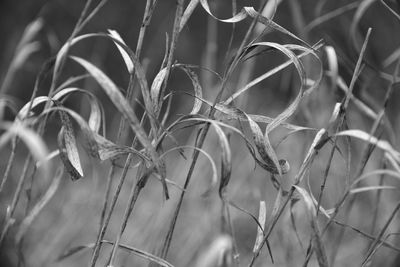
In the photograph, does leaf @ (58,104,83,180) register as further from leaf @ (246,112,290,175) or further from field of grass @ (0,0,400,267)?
leaf @ (246,112,290,175)

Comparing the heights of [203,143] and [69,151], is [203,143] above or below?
below

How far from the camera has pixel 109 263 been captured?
694 millimetres

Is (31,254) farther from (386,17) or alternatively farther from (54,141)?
(386,17)

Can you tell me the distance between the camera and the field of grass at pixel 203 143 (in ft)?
2.20

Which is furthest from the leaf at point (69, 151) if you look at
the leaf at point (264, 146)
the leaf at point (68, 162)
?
the leaf at point (264, 146)

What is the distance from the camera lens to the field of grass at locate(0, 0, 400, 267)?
0.67 meters

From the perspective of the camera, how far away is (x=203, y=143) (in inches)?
53.9

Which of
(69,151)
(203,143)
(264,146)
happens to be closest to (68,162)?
(69,151)

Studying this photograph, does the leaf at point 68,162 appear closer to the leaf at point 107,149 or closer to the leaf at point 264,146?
the leaf at point 107,149

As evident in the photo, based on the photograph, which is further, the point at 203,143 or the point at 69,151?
the point at 203,143

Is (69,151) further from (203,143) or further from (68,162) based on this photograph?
(203,143)

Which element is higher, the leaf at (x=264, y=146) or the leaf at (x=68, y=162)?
the leaf at (x=264, y=146)

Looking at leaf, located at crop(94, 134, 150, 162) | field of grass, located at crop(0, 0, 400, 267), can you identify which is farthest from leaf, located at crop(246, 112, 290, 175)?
leaf, located at crop(94, 134, 150, 162)

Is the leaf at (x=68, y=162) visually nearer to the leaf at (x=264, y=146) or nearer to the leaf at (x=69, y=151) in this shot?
the leaf at (x=69, y=151)
